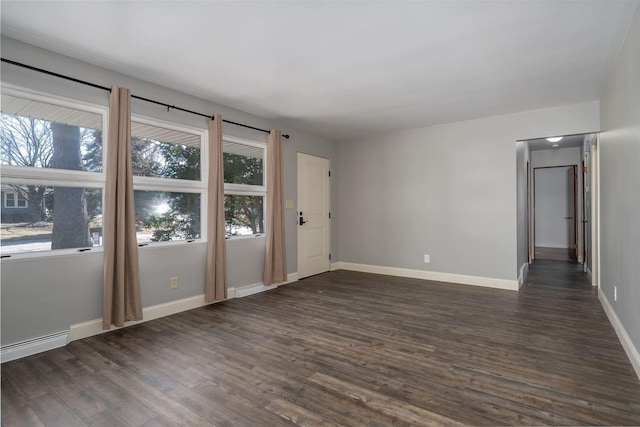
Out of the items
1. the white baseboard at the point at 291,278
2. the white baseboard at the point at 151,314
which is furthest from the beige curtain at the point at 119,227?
the white baseboard at the point at 291,278

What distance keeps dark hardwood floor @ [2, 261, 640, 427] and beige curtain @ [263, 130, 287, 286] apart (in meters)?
1.06

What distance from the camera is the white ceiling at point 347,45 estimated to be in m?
2.29

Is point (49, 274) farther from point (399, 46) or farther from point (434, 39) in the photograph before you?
point (434, 39)

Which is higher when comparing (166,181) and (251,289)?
(166,181)

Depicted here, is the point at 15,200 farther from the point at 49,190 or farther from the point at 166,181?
the point at 166,181

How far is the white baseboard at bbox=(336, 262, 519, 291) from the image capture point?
485 cm

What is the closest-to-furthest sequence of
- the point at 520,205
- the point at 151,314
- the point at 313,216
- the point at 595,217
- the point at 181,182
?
the point at 151,314, the point at 181,182, the point at 595,217, the point at 520,205, the point at 313,216

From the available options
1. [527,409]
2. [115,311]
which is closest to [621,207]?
[527,409]

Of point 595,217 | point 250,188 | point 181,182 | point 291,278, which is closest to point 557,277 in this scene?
point 595,217

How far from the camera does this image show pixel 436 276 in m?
5.44

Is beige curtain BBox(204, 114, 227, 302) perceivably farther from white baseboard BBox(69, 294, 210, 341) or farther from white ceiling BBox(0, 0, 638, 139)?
white ceiling BBox(0, 0, 638, 139)

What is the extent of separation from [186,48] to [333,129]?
10.2ft

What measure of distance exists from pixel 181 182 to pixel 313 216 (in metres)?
2.60

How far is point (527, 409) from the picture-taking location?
6.25 ft
